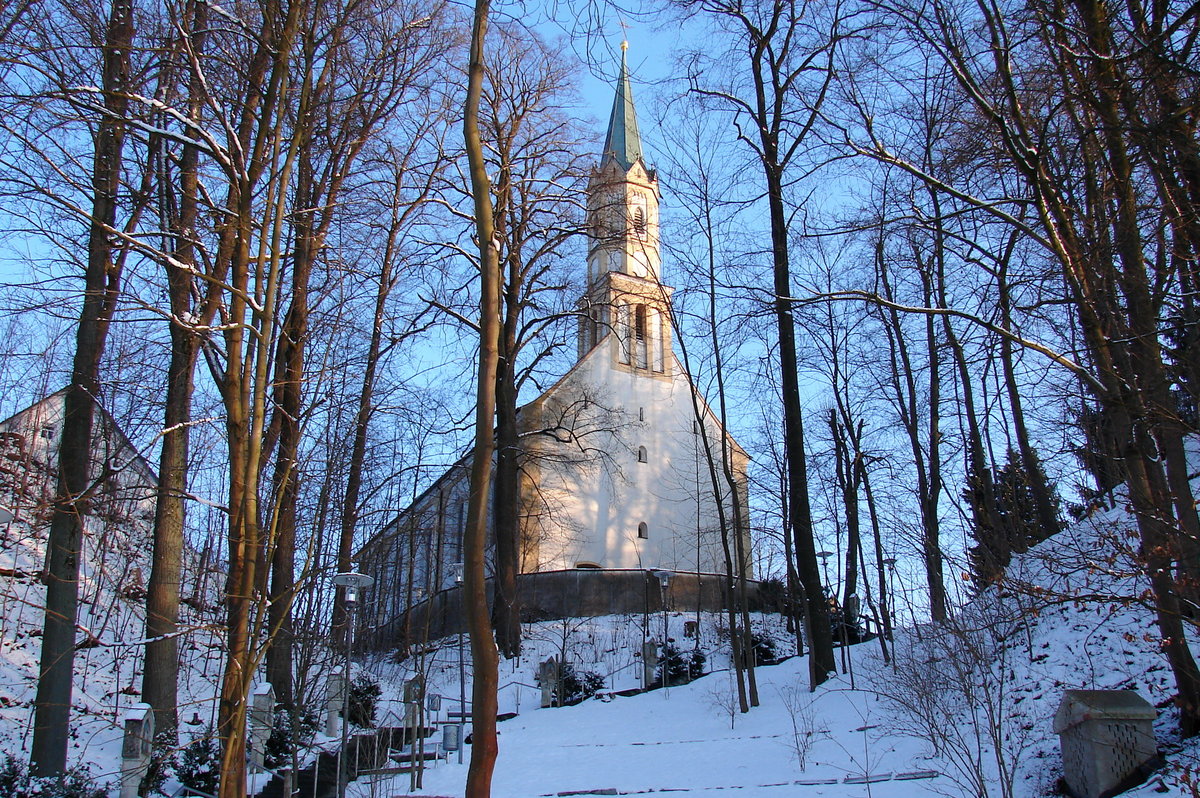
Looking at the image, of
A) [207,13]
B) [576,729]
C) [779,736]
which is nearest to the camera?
[207,13]

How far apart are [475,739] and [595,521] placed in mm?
26763

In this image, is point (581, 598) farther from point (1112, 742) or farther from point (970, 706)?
point (1112, 742)

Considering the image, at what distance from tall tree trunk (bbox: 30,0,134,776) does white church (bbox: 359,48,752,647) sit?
625 inches

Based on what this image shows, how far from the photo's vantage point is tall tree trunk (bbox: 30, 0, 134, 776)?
32.5 ft

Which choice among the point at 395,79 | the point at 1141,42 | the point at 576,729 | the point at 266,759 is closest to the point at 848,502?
the point at 576,729

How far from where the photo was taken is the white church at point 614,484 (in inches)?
1095

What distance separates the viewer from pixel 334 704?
16.0 metres

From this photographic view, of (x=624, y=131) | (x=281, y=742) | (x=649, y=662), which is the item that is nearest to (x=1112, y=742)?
(x=281, y=742)

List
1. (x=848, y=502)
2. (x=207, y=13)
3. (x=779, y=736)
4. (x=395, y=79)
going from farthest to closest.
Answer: (x=848, y=502)
(x=779, y=736)
(x=395, y=79)
(x=207, y=13)

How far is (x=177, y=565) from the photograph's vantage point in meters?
12.0

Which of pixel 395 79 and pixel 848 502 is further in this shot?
pixel 848 502

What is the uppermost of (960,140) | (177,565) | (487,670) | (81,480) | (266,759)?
(960,140)

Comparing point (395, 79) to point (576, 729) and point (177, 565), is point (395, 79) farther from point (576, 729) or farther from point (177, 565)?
point (576, 729)

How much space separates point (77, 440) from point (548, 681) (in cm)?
1134
